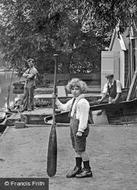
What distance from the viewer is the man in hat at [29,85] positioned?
50.8 ft

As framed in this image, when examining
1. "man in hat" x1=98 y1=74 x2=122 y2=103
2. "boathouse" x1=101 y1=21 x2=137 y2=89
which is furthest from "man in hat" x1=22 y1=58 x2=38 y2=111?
"boathouse" x1=101 y1=21 x2=137 y2=89

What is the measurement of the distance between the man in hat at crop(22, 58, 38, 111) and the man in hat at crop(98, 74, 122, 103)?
3543mm

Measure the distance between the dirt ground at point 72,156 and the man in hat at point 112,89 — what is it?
33.3 inches

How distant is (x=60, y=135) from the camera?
11453 mm

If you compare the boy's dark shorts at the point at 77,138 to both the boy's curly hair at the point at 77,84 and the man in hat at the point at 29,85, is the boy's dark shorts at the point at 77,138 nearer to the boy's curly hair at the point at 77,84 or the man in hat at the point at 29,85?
the boy's curly hair at the point at 77,84

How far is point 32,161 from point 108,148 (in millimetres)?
2002

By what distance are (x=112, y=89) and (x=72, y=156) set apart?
13.6ft

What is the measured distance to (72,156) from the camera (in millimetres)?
8812

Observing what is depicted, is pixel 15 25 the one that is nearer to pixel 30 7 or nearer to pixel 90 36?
pixel 90 36

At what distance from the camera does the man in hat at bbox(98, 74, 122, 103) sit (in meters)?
12.3

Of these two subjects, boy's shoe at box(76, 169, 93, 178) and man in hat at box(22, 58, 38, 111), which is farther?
man in hat at box(22, 58, 38, 111)

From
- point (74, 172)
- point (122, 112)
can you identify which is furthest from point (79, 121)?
point (122, 112)

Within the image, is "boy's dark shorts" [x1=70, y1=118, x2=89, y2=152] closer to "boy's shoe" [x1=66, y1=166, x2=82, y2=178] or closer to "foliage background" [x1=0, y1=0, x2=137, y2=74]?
"boy's shoe" [x1=66, y1=166, x2=82, y2=178]

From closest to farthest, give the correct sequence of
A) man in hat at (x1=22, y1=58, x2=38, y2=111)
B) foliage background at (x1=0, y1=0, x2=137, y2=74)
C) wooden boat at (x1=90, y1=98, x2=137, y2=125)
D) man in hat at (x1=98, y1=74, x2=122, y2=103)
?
man in hat at (x1=98, y1=74, x2=122, y2=103) < wooden boat at (x1=90, y1=98, x2=137, y2=125) < man in hat at (x1=22, y1=58, x2=38, y2=111) < foliage background at (x1=0, y1=0, x2=137, y2=74)
